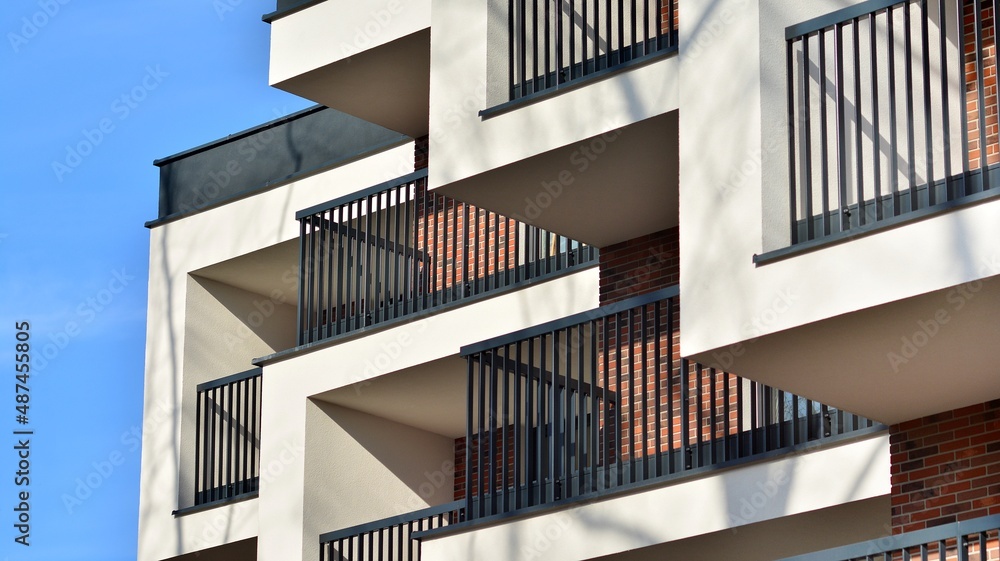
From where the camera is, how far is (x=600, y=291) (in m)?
16.0

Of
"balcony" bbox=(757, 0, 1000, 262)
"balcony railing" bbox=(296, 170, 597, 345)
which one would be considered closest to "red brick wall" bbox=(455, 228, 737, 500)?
"balcony railing" bbox=(296, 170, 597, 345)

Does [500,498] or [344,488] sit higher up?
[344,488]

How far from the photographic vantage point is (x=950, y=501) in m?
11.9

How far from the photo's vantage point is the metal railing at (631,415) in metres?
13.2

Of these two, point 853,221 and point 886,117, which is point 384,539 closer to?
point 886,117

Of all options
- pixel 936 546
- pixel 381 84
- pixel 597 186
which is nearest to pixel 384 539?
pixel 381 84

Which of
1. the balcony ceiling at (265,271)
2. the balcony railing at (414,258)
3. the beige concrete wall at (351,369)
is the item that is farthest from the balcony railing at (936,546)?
the balcony ceiling at (265,271)

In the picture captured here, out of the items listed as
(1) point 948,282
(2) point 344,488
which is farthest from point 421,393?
(1) point 948,282

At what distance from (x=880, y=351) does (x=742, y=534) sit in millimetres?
2575

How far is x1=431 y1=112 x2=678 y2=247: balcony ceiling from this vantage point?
13.7 meters

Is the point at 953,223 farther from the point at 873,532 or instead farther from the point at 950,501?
the point at 873,532

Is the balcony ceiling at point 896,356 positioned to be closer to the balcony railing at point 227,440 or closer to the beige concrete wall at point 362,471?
the beige concrete wall at point 362,471

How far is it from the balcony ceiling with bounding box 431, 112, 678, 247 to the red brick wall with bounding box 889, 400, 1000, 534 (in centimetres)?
298

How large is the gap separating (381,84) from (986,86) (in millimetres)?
7631
